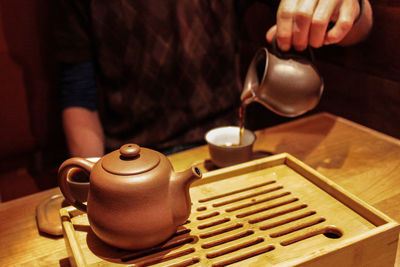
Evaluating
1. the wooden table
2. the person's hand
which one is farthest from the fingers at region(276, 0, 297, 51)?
the wooden table

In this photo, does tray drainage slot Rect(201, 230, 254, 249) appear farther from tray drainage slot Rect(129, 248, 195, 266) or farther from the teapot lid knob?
the teapot lid knob

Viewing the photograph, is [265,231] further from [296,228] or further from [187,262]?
[187,262]

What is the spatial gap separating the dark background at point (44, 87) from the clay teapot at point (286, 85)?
86 cm

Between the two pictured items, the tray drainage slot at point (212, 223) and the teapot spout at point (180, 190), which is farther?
the tray drainage slot at point (212, 223)

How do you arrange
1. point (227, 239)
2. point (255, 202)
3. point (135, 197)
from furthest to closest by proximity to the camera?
point (255, 202), point (227, 239), point (135, 197)

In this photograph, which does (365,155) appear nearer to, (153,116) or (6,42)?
(153,116)

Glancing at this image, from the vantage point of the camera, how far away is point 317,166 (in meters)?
1.30

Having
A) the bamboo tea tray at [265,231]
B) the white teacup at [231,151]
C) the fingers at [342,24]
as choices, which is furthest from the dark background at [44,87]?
the bamboo tea tray at [265,231]

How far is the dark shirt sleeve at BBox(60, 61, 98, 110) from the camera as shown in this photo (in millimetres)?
1729

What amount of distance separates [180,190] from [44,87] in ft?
4.65

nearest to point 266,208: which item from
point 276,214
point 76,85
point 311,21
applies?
point 276,214

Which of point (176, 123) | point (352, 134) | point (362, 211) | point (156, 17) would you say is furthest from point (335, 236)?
point (156, 17)

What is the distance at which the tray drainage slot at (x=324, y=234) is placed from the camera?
0.83m

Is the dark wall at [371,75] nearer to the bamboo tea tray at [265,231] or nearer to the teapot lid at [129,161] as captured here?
the bamboo tea tray at [265,231]
